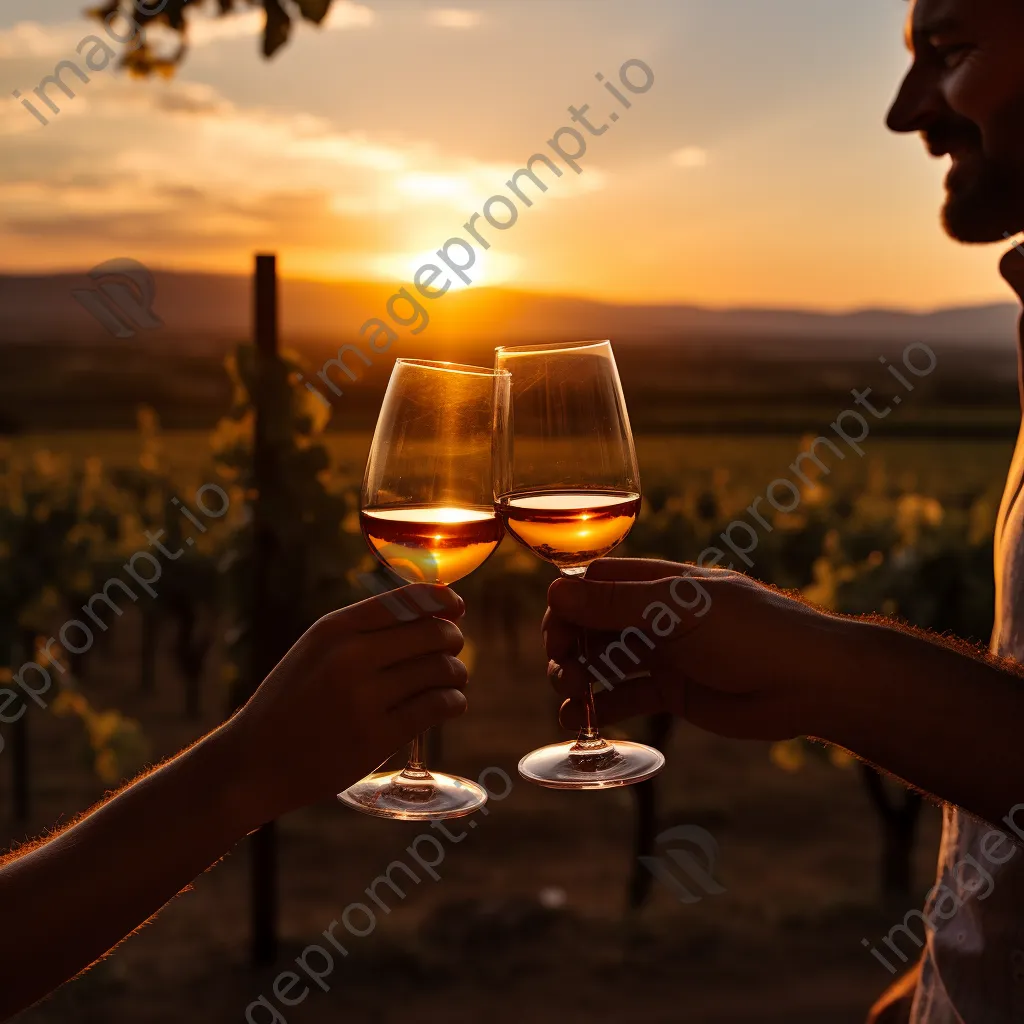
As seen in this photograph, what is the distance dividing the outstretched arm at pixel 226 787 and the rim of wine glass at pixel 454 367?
1.58ft

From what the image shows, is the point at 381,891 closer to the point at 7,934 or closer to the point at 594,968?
the point at 594,968

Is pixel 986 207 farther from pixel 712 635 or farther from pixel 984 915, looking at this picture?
pixel 984 915

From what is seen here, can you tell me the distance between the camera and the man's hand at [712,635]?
5.41 feet

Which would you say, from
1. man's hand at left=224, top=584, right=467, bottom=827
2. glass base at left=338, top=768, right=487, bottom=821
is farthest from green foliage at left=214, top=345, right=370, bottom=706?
man's hand at left=224, top=584, right=467, bottom=827

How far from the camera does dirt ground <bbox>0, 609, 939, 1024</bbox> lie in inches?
294

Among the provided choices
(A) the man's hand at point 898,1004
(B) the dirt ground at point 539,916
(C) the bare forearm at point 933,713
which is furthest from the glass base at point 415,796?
(B) the dirt ground at point 539,916

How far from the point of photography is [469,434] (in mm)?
1916

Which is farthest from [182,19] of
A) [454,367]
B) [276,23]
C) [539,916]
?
[539,916]

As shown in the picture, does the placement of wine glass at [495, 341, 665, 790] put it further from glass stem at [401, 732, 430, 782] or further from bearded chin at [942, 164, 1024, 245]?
bearded chin at [942, 164, 1024, 245]

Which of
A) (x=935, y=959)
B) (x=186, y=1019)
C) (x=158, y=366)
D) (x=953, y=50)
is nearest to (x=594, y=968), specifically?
(x=186, y=1019)

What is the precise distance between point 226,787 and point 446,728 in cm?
1416

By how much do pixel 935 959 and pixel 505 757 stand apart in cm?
1354

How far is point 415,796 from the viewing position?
191 centimetres

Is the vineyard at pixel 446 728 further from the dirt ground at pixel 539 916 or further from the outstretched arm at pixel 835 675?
the outstretched arm at pixel 835 675
